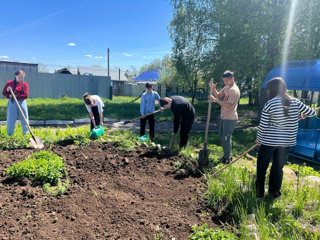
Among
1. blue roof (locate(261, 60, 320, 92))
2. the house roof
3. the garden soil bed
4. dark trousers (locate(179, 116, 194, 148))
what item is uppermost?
the house roof

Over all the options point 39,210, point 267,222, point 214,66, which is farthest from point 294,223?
point 214,66

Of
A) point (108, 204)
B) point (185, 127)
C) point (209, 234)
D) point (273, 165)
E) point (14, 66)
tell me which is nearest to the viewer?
point (209, 234)

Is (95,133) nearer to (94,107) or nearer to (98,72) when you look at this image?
(94,107)

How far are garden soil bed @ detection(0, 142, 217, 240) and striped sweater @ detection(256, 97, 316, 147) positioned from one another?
1144 millimetres

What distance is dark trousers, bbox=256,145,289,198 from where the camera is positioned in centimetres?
285

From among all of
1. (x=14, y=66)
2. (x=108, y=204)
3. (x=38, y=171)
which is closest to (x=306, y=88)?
(x=108, y=204)

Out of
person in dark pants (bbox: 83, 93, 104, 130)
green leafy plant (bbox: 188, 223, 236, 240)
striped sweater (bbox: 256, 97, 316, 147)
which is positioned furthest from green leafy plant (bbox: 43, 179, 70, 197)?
striped sweater (bbox: 256, 97, 316, 147)

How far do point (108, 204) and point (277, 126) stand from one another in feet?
7.32

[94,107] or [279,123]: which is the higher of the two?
[279,123]

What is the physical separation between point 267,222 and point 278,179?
2.39ft

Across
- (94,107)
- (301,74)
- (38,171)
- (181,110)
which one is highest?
(301,74)

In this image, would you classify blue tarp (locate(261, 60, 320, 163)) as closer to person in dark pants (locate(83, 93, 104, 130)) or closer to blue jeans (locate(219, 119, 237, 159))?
blue jeans (locate(219, 119, 237, 159))

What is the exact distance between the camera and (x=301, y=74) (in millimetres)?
5570

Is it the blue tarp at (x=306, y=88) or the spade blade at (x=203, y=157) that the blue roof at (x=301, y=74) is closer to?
the blue tarp at (x=306, y=88)
